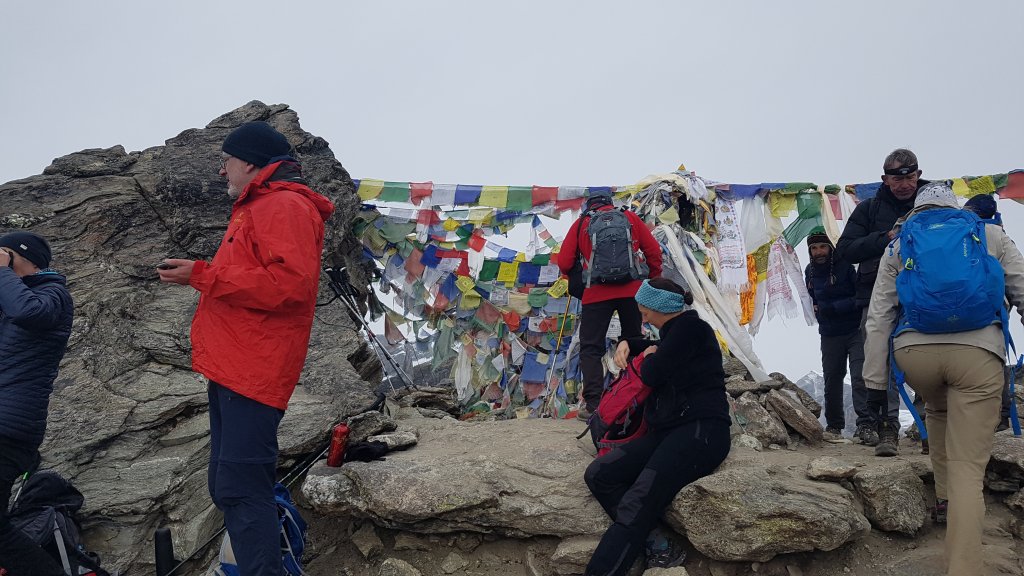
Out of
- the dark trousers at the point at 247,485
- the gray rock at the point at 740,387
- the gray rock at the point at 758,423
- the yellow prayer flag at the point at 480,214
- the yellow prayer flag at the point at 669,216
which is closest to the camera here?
the dark trousers at the point at 247,485

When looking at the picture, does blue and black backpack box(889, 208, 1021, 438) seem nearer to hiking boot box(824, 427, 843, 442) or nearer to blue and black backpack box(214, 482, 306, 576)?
hiking boot box(824, 427, 843, 442)

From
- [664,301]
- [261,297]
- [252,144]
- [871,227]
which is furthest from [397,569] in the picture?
[871,227]

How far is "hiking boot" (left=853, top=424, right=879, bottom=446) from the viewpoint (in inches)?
280

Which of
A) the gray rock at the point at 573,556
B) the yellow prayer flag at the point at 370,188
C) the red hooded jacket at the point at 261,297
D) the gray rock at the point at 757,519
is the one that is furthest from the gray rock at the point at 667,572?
the yellow prayer flag at the point at 370,188

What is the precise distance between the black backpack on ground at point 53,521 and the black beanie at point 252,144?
2755mm

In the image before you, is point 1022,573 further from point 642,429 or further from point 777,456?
point 642,429

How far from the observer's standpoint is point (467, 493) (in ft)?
A: 16.9

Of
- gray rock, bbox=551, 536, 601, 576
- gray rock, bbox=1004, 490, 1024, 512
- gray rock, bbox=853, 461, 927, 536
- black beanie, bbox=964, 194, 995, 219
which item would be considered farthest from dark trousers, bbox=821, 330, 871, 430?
gray rock, bbox=551, 536, 601, 576

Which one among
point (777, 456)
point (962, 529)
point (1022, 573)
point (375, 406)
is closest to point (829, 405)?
point (777, 456)

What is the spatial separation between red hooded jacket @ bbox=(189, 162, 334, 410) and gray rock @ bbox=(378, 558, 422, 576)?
1.90m

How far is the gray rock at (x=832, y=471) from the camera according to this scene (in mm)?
5250

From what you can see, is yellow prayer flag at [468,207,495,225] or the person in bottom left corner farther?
yellow prayer flag at [468,207,495,225]

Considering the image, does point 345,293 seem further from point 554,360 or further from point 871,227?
point 871,227

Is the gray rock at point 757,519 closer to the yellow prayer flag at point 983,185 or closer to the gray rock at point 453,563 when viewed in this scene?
the gray rock at point 453,563
